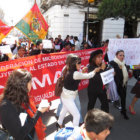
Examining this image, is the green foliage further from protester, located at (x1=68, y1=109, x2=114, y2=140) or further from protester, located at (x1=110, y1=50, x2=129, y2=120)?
protester, located at (x1=68, y1=109, x2=114, y2=140)

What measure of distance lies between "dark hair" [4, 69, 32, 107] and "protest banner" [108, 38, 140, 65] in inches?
115

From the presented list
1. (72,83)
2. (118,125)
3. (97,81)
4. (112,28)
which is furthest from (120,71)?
(112,28)

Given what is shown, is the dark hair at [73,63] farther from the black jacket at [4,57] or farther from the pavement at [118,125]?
the black jacket at [4,57]

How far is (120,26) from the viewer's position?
17.2 meters

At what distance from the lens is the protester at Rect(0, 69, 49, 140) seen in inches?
59.4

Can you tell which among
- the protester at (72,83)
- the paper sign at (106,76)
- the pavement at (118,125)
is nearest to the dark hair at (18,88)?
the protester at (72,83)

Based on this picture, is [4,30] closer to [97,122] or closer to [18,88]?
[18,88]

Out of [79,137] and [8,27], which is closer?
[79,137]

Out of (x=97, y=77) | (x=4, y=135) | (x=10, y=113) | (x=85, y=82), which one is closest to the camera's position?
(x=10, y=113)

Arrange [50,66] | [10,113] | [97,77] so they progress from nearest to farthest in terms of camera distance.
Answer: [10,113] → [97,77] → [50,66]

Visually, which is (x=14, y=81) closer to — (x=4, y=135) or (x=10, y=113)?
(x=10, y=113)

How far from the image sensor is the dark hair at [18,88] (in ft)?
5.42

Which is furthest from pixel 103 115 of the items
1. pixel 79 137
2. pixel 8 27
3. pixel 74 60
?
pixel 8 27

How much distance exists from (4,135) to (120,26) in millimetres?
17425
